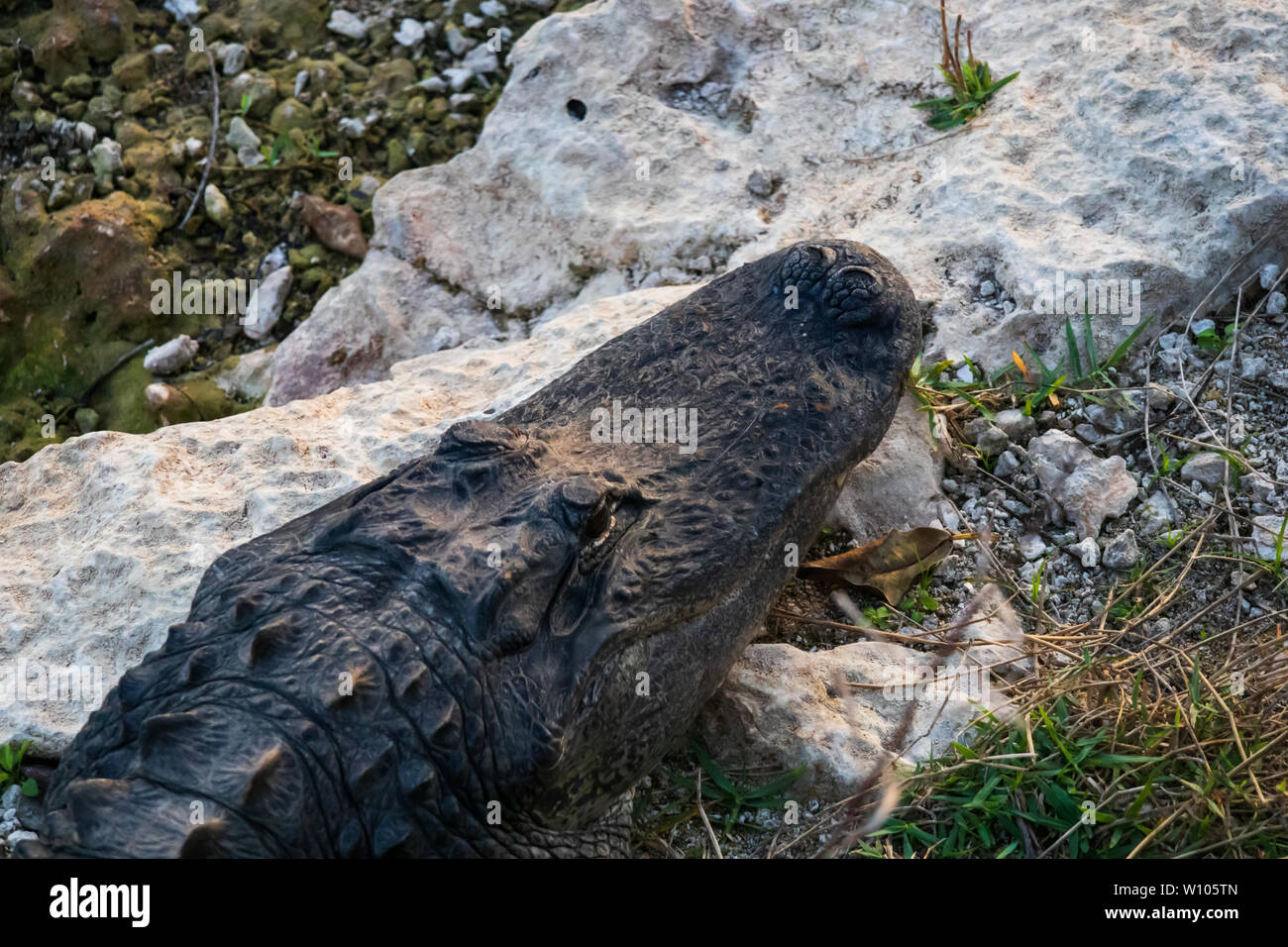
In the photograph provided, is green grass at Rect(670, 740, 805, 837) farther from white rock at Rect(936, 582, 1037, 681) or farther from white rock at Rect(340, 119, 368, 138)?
white rock at Rect(340, 119, 368, 138)

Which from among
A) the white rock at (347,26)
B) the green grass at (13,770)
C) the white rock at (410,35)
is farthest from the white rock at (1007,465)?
the white rock at (347,26)

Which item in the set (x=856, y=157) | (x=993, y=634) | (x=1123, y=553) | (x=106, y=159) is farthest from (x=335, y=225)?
(x=1123, y=553)

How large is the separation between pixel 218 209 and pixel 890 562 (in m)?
3.88

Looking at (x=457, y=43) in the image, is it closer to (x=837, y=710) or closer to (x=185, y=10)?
(x=185, y=10)

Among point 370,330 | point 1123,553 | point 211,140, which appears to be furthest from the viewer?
point 211,140

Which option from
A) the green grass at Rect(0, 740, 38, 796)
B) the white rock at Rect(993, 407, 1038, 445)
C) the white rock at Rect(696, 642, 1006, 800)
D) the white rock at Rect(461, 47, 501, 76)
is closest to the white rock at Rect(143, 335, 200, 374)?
the white rock at Rect(461, 47, 501, 76)

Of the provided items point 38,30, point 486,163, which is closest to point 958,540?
point 486,163

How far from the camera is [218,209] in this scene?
5512 millimetres

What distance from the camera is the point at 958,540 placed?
355 centimetres

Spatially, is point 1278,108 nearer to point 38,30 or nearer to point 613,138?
point 613,138

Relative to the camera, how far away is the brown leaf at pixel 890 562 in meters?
3.39

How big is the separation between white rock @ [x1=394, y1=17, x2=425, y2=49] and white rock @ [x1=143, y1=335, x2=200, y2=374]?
2.21 meters

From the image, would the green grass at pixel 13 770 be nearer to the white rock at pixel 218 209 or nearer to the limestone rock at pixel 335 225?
the limestone rock at pixel 335 225
